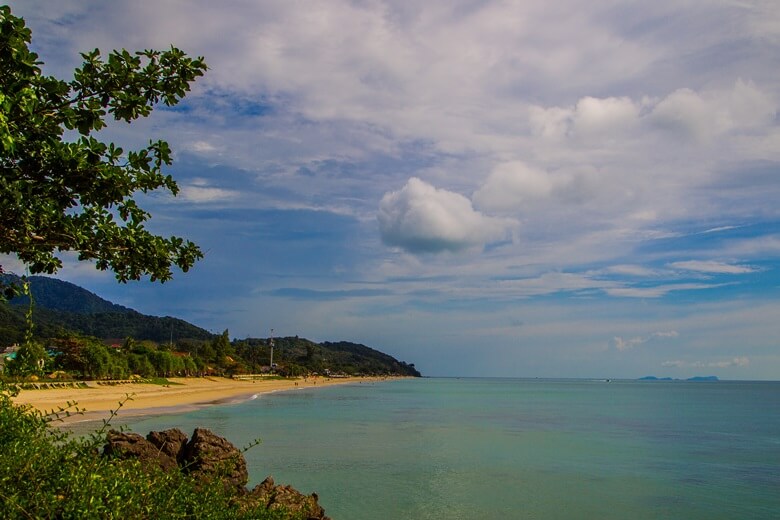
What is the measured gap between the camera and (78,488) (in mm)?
5102

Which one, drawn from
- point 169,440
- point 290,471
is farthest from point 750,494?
point 169,440

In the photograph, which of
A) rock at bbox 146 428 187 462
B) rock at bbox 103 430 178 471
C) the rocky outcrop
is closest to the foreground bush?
the rocky outcrop

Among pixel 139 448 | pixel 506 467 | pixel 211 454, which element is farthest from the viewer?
pixel 506 467

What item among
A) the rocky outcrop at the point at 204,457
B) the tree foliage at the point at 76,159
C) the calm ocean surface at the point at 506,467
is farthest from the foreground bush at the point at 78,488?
the calm ocean surface at the point at 506,467

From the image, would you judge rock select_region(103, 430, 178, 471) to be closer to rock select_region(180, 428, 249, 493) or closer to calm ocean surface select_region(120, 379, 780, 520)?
rock select_region(180, 428, 249, 493)

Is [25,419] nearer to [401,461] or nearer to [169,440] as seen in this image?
[169,440]

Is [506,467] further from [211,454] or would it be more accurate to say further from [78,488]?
[78,488]

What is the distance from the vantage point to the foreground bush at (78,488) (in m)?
4.91

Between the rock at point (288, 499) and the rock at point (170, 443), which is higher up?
the rock at point (170, 443)

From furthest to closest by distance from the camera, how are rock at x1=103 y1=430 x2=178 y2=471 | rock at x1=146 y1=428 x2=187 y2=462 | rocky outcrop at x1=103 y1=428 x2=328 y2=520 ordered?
rock at x1=146 y1=428 x2=187 y2=462
rock at x1=103 y1=430 x2=178 y2=471
rocky outcrop at x1=103 y1=428 x2=328 y2=520

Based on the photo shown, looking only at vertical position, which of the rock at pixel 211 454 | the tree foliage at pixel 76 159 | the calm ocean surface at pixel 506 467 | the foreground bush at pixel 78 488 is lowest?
the calm ocean surface at pixel 506 467

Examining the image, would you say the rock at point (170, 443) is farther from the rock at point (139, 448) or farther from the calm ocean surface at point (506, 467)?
the calm ocean surface at point (506, 467)

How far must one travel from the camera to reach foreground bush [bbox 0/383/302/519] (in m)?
4.91

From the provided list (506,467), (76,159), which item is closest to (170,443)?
(76,159)
